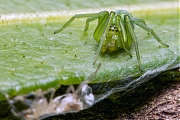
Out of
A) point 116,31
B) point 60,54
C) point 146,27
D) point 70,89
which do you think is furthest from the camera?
point 146,27

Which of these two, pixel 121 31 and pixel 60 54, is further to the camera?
pixel 121 31

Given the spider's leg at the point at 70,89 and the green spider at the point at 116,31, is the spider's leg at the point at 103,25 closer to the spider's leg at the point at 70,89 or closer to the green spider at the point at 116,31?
the green spider at the point at 116,31

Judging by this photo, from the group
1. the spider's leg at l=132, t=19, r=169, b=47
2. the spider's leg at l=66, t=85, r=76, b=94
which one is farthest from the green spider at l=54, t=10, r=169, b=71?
the spider's leg at l=66, t=85, r=76, b=94

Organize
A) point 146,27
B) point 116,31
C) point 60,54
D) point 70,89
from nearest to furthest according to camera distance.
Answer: point 70,89 → point 60,54 → point 116,31 → point 146,27

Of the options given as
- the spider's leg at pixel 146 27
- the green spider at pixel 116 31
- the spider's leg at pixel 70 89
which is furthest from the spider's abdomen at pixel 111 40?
the spider's leg at pixel 70 89

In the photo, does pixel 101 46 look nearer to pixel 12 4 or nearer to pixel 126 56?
pixel 126 56

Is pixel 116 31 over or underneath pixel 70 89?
over

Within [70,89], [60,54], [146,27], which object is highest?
[146,27]

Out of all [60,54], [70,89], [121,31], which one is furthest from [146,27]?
[70,89]

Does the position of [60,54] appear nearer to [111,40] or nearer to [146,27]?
[111,40]
